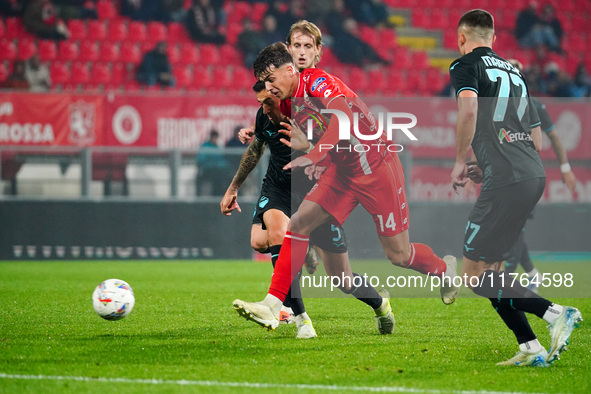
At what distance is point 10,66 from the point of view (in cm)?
1658

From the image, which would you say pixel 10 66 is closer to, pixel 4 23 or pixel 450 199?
pixel 4 23

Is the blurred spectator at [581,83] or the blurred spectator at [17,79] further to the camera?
the blurred spectator at [581,83]

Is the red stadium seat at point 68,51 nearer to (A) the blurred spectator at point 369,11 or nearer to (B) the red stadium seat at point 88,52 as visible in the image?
(B) the red stadium seat at point 88,52

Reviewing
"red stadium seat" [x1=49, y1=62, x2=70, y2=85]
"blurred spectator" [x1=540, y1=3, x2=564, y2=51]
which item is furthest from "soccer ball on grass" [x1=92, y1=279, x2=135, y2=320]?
"blurred spectator" [x1=540, y1=3, x2=564, y2=51]

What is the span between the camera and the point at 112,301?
623 centimetres

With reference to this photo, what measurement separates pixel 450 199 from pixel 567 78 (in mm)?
6101

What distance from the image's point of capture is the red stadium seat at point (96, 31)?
59.1ft

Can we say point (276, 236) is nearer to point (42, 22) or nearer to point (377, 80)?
point (42, 22)

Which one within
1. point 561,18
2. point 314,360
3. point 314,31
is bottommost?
point 314,360

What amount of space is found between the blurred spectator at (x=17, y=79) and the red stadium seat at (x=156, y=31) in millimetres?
3488

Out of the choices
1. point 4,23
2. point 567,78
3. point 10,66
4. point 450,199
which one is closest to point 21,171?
point 10,66

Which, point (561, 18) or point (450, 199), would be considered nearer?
point (450, 199)

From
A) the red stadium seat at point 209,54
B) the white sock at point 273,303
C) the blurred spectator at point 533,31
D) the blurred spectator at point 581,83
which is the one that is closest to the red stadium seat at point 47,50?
the red stadium seat at point 209,54

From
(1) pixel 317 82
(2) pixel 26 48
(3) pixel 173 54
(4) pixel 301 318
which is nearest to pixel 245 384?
(4) pixel 301 318
